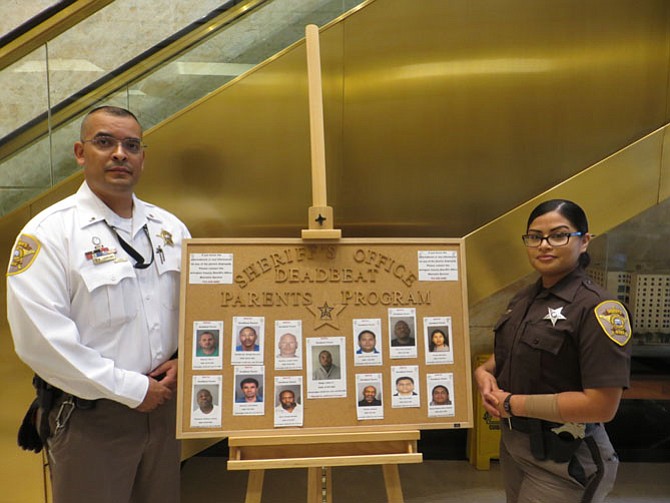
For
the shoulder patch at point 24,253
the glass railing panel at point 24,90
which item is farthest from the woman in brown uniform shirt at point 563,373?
the glass railing panel at point 24,90

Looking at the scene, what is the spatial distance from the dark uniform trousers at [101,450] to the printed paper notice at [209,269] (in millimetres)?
491

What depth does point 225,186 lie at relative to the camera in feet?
8.30

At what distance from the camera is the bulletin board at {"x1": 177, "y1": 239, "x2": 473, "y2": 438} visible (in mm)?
1570

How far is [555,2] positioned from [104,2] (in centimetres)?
231

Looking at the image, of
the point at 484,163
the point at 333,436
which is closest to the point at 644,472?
the point at 484,163

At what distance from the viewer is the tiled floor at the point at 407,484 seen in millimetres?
2848

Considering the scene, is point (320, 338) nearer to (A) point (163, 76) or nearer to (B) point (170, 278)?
(B) point (170, 278)

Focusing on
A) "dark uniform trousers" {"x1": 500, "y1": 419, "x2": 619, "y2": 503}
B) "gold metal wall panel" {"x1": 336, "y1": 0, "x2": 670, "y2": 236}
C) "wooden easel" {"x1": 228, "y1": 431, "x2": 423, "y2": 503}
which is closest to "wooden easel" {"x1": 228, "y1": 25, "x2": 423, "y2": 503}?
"wooden easel" {"x1": 228, "y1": 431, "x2": 423, "y2": 503}

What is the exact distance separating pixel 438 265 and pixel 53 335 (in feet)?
4.10

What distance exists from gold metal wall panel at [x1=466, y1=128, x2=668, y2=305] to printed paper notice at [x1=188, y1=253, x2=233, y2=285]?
143cm

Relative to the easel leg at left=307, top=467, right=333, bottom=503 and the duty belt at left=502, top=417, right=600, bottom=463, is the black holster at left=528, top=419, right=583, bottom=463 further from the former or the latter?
the easel leg at left=307, top=467, right=333, bottom=503

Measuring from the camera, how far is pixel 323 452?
5.21 feet

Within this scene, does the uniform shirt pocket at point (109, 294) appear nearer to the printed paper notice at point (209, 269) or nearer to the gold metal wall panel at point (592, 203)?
the printed paper notice at point (209, 269)

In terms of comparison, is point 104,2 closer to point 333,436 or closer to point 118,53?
point 118,53
